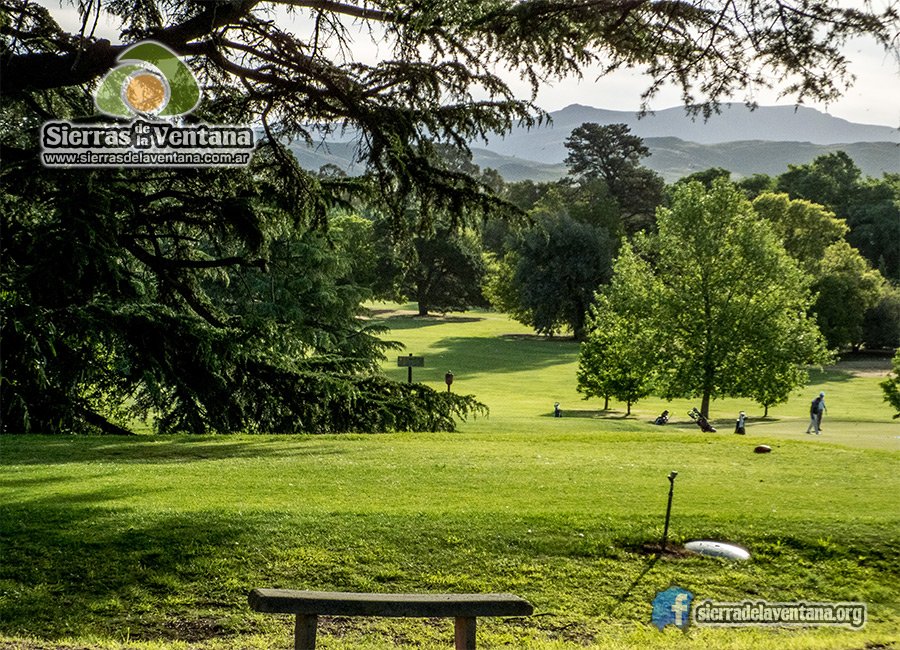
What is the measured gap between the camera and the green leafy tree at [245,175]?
958cm

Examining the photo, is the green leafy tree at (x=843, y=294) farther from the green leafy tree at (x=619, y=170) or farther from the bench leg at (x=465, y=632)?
the bench leg at (x=465, y=632)

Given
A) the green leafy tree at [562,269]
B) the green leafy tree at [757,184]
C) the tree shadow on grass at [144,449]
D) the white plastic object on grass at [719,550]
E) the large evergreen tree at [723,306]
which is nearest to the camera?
the white plastic object on grass at [719,550]

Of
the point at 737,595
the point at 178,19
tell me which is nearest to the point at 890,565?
the point at 737,595

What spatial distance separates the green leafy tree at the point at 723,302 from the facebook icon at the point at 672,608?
28.1m

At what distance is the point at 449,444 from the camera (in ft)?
46.4

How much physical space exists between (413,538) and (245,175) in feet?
24.2

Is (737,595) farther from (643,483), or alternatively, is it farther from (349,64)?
(349,64)

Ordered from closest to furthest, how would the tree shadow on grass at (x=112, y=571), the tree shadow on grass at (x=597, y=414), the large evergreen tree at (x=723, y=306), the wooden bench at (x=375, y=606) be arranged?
1. the wooden bench at (x=375, y=606)
2. the tree shadow on grass at (x=112, y=571)
3. the large evergreen tree at (x=723, y=306)
4. the tree shadow on grass at (x=597, y=414)

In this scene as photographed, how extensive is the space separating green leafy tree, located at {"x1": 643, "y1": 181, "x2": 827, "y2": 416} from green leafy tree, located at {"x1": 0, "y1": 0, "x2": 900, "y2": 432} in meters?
20.9

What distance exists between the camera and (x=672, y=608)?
6969 mm

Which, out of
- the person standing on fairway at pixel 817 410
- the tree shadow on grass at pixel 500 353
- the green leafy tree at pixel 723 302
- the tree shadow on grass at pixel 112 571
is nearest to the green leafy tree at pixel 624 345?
the green leafy tree at pixel 723 302

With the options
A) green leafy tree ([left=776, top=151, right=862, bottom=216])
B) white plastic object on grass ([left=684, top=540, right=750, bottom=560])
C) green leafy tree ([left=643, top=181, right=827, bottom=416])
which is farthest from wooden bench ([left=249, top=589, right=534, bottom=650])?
green leafy tree ([left=776, top=151, right=862, bottom=216])

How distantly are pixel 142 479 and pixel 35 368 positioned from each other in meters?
3.66

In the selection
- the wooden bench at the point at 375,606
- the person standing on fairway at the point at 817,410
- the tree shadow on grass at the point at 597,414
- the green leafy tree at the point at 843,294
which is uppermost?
the green leafy tree at the point at 843,294
